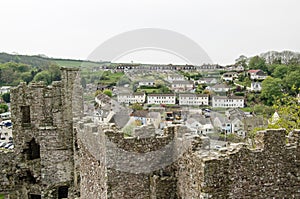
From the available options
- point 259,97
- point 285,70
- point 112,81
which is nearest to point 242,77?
point 259,97

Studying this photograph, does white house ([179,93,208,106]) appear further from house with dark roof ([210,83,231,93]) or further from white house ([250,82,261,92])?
white house ([250,82,261,92])

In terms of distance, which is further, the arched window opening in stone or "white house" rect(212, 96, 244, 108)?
"white house" rect(212, 96, 244, 108)

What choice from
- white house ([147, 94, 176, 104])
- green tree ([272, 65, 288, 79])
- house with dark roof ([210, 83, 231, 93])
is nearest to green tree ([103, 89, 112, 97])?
white house ([147, 94, 176, 104])

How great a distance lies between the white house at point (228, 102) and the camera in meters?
48.7

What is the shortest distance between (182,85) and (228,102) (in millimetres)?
24310

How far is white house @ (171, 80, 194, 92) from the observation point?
2686 cm

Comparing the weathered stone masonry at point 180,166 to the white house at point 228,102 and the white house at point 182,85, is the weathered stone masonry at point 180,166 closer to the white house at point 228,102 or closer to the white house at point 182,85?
the white house at point 182,85

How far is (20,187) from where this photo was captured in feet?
55.5

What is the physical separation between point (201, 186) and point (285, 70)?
278 ft

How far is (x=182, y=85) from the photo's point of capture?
28.5 meters

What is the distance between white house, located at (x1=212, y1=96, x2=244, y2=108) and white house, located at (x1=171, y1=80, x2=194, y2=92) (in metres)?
18.0

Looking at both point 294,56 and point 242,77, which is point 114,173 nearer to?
point 242,77

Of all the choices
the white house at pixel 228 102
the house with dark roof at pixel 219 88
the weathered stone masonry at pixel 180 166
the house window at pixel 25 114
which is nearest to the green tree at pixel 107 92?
the house window at pixel 25 114

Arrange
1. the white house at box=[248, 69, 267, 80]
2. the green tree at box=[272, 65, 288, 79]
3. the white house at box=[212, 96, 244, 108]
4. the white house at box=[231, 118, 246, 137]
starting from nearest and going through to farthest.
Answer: the white house at box=[231, 118, 246, 137] → the white house at box=[212, 96, 244, 108] → the white house at box=[248, 69, 267, 80] → the green tree at box=[272, 65, 288, 79]
